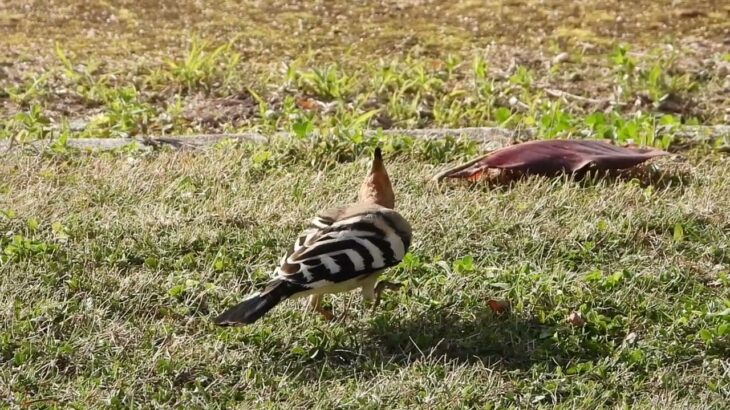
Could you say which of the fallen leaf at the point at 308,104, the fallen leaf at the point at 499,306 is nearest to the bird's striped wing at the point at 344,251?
the fallen leaf at the point at 499,306

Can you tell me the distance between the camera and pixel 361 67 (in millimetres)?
8094

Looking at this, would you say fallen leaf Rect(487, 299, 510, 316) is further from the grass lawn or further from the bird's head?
the bird's head

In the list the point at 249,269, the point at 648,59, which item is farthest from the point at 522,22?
the point at 249,269

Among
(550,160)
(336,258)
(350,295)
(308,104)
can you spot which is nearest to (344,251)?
(336,258)

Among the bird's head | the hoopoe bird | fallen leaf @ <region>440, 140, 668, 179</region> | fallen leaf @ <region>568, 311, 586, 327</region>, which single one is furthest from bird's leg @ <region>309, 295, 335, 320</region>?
fallen leaf @ <region>440, 140, 668, 179</region>

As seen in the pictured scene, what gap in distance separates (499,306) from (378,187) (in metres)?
0.69

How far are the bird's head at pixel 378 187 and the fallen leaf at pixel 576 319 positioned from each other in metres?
0.85

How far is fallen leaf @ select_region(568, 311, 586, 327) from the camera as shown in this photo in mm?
4898

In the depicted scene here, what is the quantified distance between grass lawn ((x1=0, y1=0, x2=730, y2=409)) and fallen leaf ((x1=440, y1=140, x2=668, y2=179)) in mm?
84

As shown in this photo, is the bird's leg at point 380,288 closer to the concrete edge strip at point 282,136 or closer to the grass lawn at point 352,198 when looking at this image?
the grass lawn at point 352,198

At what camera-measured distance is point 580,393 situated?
4.47 m

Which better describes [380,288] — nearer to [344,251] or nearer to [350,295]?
[350,295]

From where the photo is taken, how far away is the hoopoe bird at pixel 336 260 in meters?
4.59

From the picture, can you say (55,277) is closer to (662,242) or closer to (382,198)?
(382,198)
